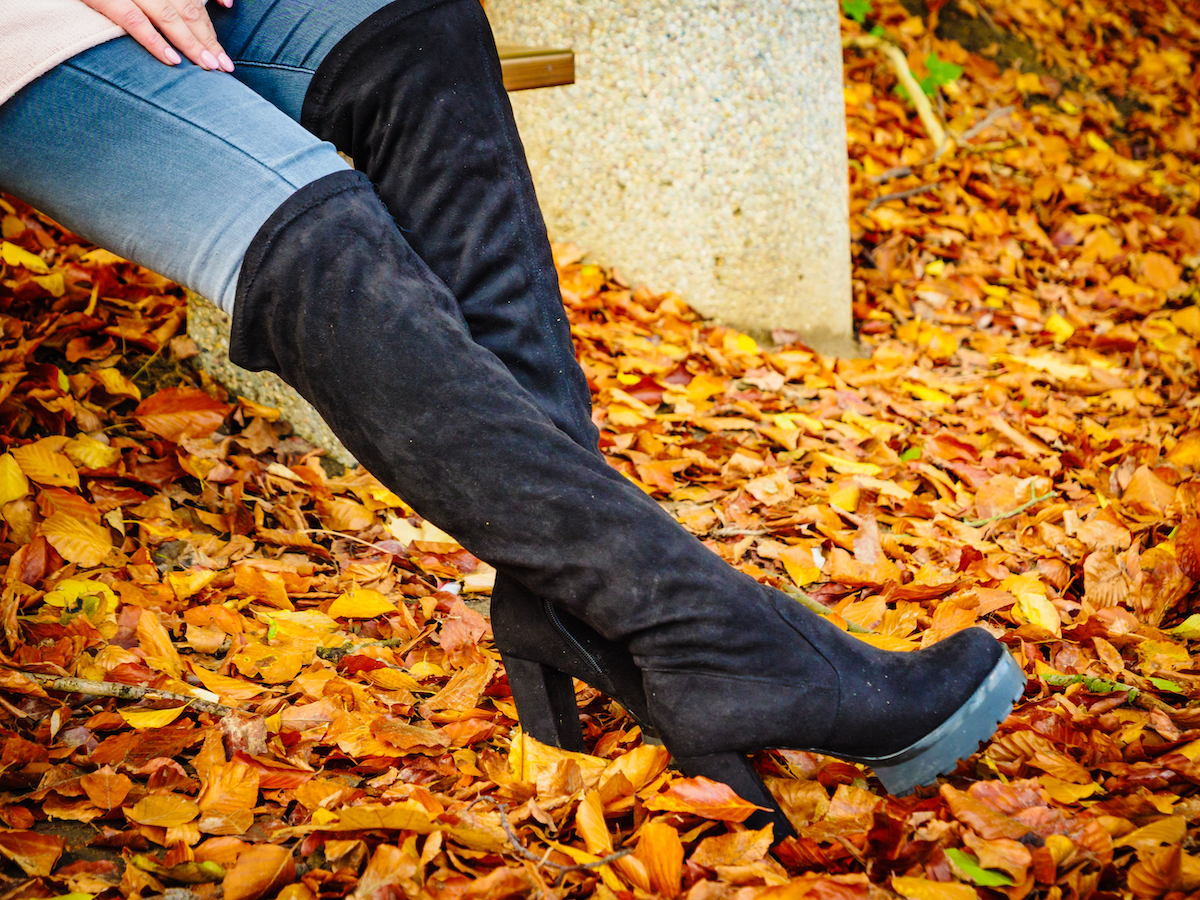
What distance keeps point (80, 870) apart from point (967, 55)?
4.41 meters

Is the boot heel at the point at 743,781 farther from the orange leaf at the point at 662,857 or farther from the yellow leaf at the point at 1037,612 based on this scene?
the yellow leaf at the point at 1037,612

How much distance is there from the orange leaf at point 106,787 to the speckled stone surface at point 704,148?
1.92 meters

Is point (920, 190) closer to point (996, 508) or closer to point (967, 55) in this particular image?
point (967, 55)

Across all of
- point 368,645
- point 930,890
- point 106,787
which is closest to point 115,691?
point 106,787

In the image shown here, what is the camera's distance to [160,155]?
844 millimetres

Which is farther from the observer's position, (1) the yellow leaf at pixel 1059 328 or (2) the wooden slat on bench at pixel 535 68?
(1) the yellow leaf at pixel 1059 328

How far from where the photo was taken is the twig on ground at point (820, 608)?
1.35 meters

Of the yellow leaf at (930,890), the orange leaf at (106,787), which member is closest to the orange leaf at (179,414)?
the orange leaf at (106,787)

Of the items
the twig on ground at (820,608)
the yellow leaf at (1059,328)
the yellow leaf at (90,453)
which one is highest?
the yellow leaf at (90,453)

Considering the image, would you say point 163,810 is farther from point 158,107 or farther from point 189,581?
point 158,107

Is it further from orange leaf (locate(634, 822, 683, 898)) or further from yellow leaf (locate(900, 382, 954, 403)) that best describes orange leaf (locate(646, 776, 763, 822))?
yellow leaf (locate(900, 382, 954, 403))

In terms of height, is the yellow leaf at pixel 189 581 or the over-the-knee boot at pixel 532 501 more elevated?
the over-the-knee boot at pixel 532 501

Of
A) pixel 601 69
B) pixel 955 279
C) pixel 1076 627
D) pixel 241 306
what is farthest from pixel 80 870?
pixel 955 279

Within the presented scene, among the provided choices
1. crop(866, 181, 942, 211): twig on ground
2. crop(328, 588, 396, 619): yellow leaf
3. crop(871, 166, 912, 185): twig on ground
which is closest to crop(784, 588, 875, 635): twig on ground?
crop(328, 588, 396, 619): yellow leaf
